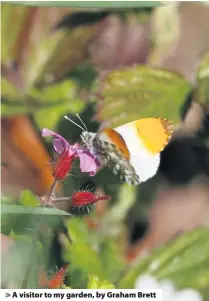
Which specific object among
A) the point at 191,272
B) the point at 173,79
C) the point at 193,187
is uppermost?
the point at 173,79

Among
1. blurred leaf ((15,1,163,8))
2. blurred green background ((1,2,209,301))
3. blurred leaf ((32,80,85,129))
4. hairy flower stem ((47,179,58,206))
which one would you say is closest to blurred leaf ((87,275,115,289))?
blurred green background ((1,2,209,301))

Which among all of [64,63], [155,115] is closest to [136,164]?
[155,115]

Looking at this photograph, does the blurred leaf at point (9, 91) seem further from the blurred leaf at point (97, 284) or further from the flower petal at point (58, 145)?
the blurred leaf at point (97, 284)

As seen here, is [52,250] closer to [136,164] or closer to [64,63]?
[136,164]

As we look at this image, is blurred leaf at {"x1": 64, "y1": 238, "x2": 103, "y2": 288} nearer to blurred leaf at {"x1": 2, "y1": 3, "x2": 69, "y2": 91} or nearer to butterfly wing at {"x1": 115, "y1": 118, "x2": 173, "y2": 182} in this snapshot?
butterfly wing at {"x1": 115, "y1": 118, "x2": 173, "y2": 182}

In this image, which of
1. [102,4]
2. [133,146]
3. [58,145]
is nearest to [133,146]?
[133,146]
